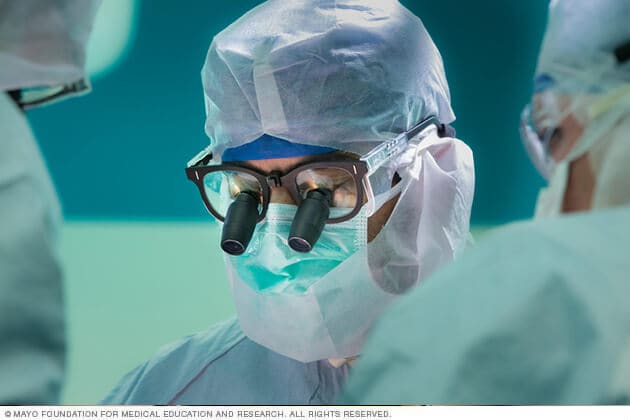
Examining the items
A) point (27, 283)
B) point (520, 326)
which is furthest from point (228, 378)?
point (520, 326)

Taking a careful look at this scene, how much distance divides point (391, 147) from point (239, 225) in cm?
30

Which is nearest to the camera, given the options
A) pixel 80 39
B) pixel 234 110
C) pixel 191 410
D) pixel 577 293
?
pixel 577 293

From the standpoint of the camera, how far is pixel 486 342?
1.97 feet

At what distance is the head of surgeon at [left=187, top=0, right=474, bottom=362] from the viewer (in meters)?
1.26

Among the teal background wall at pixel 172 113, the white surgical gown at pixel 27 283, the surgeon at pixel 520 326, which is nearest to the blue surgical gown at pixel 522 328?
the surgeon at pixel 520 326

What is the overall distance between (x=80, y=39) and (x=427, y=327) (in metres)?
0.51

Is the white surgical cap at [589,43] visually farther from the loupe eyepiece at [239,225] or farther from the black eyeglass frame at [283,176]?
the loupe eyepiece at [239,225]

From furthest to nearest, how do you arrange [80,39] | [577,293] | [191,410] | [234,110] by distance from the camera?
[234,110], [191,410], [80,39], [577,293]

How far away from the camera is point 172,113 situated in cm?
143

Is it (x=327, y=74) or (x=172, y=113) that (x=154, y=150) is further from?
(x=327, y=74)

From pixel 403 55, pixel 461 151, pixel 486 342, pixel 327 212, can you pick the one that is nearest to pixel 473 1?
pixel 403 55

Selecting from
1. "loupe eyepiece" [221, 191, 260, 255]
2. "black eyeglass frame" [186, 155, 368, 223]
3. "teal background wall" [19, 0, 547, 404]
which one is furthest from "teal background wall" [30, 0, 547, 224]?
"loupe eyepiece" [221, 191, 260, 255]

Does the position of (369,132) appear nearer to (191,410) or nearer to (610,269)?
(191,410)

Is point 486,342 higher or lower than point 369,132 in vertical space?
higher
